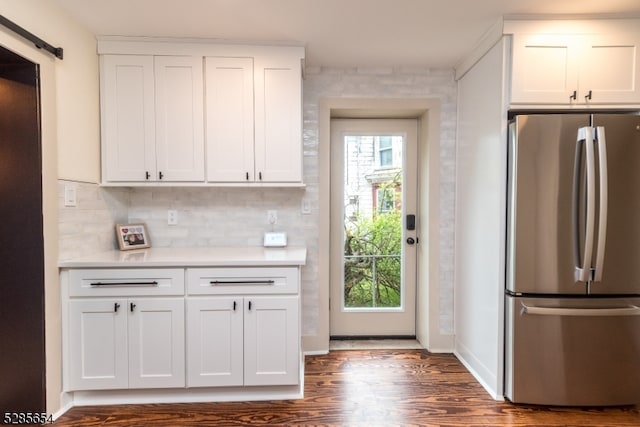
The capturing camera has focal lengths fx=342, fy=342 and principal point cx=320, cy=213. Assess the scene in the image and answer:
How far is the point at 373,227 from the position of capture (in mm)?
3092

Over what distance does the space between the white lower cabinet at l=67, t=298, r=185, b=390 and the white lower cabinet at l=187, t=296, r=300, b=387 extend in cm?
9

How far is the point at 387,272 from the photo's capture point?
313 cm

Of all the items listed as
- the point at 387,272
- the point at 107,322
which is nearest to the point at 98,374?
the point at 107,322

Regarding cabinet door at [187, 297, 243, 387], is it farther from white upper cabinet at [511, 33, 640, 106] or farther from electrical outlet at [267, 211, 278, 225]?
white upper cabinet at [511, 33, 640, 106]

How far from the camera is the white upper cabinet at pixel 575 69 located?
2.08 meters

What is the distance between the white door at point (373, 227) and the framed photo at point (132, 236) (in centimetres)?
152

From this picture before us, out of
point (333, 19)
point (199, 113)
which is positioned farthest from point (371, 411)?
point (333, 19)

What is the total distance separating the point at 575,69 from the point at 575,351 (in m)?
1.70

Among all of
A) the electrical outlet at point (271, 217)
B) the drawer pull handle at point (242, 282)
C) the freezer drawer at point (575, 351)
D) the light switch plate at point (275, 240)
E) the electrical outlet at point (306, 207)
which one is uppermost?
the electrical outlet at point (306, 207)

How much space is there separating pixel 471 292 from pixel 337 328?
1210 mm

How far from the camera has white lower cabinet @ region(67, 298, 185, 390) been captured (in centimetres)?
205

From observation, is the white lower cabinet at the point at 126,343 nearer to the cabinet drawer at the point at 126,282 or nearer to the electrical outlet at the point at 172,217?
the cabinet drawer at the point at 126,282

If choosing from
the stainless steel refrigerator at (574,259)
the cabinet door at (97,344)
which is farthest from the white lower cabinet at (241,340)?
the stainless steel refrigerator at (574,259)

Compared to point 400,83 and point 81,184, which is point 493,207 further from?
point 81,184
